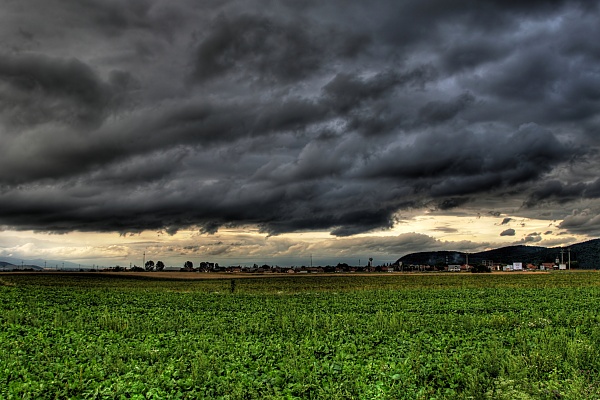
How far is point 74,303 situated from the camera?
37.2 m

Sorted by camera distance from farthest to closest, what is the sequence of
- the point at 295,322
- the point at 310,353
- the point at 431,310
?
1. the point at 431,310
2. the point at 295,322
3. the point at 310,353

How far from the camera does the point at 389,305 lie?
1412 inches

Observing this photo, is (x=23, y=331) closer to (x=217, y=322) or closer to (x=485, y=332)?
(x=217, y=322)

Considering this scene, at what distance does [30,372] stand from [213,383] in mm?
6567

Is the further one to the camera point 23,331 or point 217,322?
point 217,322

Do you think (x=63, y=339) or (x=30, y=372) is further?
(x=63, y=339)

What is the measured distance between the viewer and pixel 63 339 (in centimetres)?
2056

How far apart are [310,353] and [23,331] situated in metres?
15.8

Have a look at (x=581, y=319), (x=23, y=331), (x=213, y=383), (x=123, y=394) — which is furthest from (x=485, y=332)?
(x=23, y=331)

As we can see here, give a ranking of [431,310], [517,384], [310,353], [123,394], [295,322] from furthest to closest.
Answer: [431,310]
[295,322]
[310,353]
[517,384]
[123,394]

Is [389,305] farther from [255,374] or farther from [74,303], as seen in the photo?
[74,303]

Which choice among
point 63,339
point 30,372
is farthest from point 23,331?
point 30,372

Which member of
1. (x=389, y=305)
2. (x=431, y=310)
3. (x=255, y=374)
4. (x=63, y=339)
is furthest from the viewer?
(x=389, y=305)

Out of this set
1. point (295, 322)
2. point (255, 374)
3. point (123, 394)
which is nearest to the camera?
point (123, 394)
